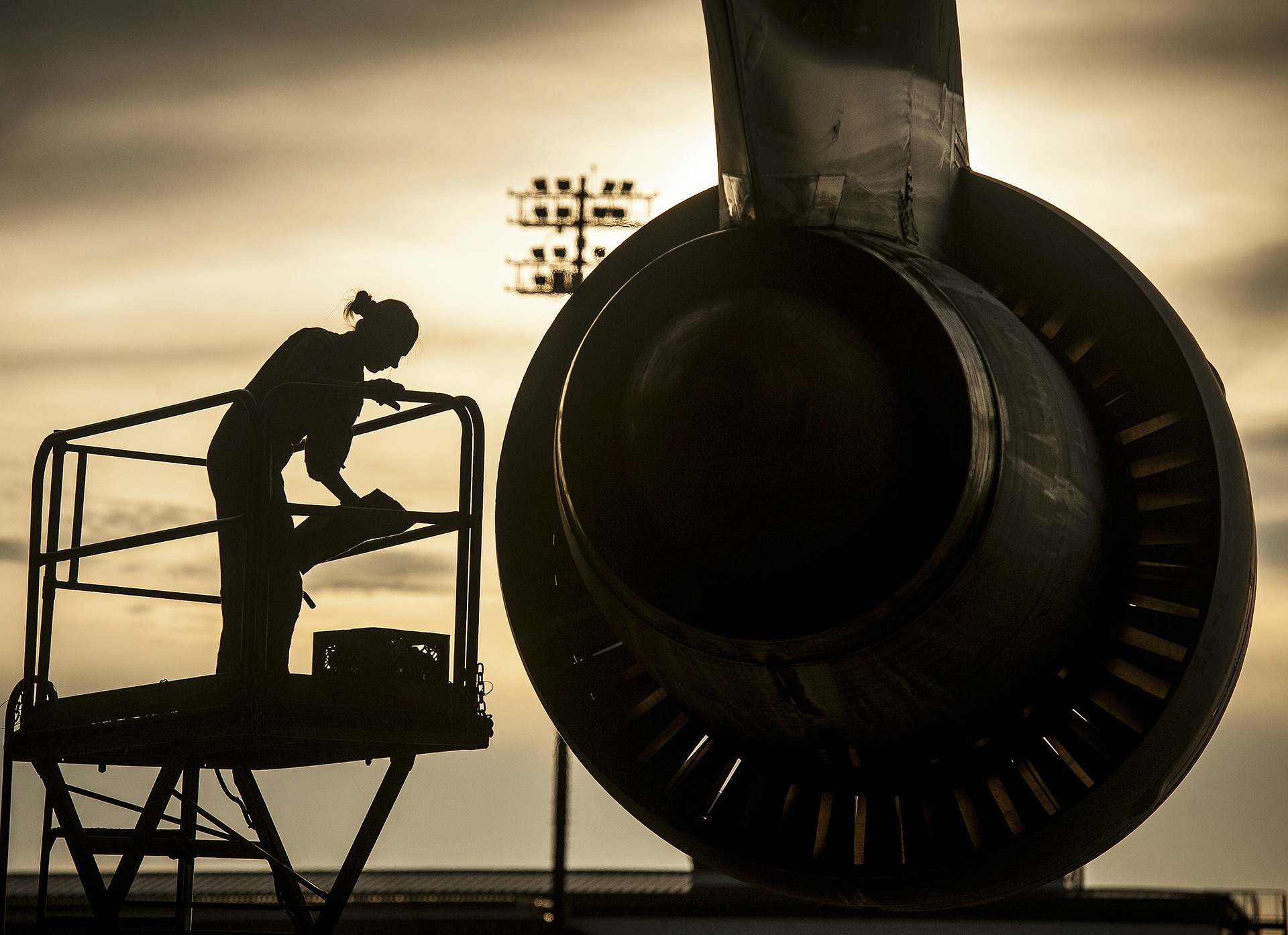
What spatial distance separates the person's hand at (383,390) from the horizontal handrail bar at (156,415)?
0.60 m

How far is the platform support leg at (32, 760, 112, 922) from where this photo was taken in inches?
328

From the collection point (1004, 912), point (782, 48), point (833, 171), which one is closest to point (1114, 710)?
point (833, 171)

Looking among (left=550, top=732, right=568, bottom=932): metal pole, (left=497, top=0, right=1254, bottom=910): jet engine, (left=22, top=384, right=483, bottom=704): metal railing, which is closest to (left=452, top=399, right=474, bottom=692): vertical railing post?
(left=22, top=384, right=483, bottom=704): metal railing

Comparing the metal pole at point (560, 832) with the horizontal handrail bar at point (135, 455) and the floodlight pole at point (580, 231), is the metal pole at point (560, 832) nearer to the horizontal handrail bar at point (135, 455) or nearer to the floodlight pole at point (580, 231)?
the floodlight pole at point (580, 231)

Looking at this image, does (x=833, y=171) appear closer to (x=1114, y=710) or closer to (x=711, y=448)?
(x=711, y=448)

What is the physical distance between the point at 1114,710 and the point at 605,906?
43.1m

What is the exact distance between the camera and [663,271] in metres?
3.84

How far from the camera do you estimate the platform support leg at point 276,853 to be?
8.63 meters

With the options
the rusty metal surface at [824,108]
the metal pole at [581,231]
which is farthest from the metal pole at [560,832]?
the rusty metal surface at [824,108]

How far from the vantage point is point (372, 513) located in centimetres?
844

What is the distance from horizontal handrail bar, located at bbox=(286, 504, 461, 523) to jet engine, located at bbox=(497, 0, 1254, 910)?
3.18 m

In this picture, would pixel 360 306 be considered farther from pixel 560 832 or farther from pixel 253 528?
pixel 560 832

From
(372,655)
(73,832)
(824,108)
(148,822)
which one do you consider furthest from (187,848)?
(824,108)

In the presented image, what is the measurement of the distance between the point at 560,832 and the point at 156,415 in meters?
22.7
